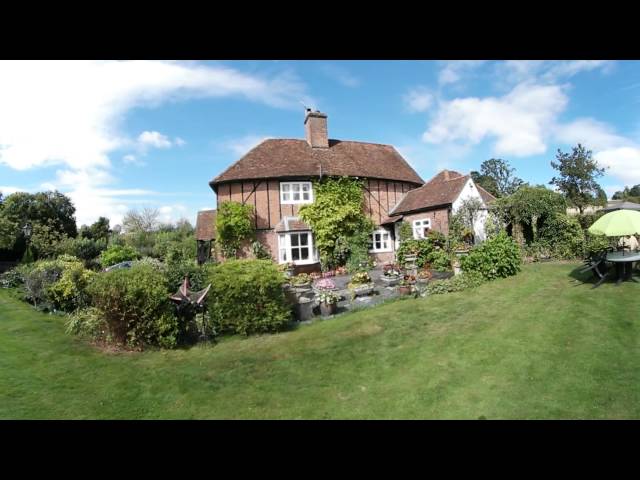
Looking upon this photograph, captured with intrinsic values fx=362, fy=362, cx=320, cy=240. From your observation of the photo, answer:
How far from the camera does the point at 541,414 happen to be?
4.44m

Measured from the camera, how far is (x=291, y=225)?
17547 millimetres

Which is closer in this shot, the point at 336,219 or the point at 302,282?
the point at 302,282

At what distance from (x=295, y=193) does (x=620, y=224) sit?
41.9ft

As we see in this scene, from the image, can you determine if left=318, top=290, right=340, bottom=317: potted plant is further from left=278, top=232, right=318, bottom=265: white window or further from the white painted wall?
the white painted wall

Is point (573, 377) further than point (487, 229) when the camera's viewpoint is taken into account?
No

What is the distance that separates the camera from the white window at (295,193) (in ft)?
59.3

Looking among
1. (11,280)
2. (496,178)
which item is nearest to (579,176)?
(496,178)

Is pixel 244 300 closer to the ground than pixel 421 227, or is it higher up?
closer to the ground

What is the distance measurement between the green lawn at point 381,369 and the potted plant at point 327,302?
0.68m

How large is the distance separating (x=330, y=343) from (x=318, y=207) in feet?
35.9

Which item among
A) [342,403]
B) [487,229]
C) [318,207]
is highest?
[318,207]

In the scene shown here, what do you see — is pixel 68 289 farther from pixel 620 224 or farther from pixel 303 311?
pixel 620 224
